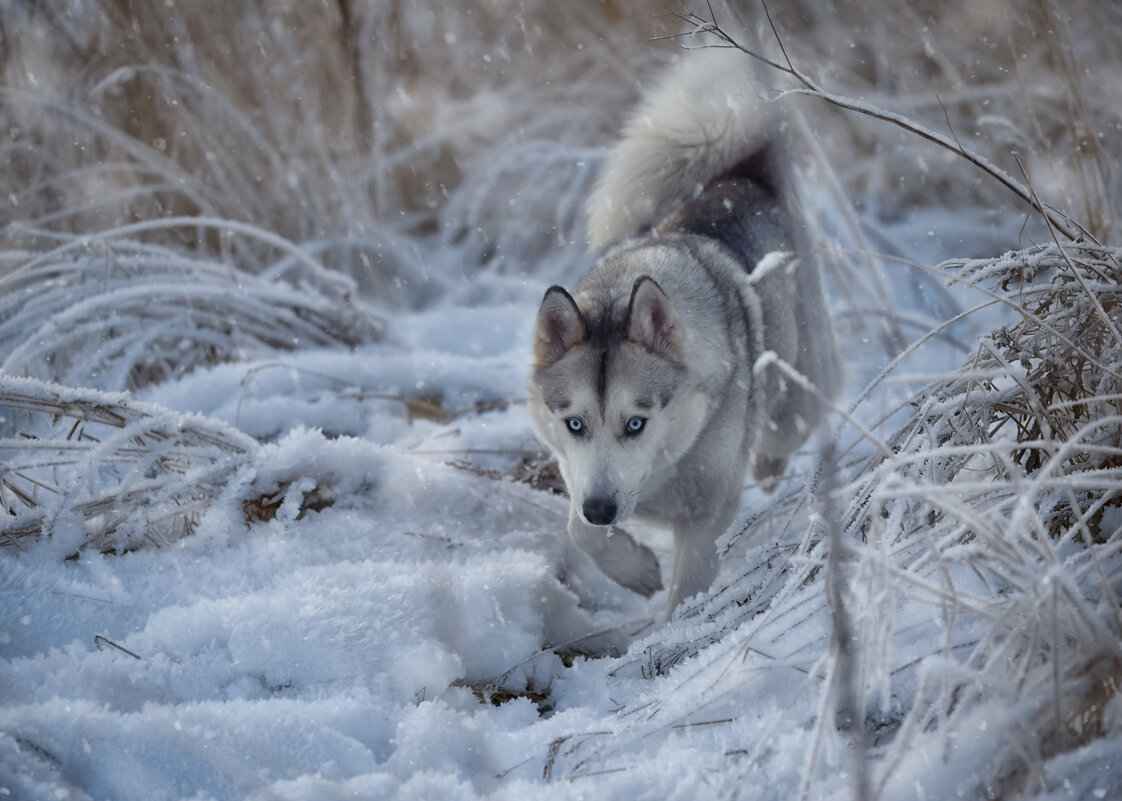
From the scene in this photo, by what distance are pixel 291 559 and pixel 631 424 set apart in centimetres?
114

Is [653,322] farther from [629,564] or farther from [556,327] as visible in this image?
[629,564]

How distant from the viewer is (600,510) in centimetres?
247

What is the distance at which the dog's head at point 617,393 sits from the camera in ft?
8.48

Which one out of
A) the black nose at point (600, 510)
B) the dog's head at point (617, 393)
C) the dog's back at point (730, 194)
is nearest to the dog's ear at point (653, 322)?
the dog's head at point (617, 393)

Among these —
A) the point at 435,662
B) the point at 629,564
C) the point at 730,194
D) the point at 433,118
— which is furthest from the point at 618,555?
the point at 433,118

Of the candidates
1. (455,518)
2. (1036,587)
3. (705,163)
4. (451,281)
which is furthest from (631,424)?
(451,281)

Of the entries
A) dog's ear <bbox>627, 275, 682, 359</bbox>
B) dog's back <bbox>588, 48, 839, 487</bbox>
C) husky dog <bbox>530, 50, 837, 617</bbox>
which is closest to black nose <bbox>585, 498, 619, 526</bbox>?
husky dog <bbox>530, 50, 837, 617</bbox>

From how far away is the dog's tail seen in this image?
12.4ft

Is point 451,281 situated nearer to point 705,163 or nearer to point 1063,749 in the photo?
point 705,163

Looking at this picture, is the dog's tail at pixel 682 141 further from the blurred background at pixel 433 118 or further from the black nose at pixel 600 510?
the black nose at pixel 600 510

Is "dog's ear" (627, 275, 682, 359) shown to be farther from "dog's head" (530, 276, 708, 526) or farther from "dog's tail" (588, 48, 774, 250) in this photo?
"dog's tail" (588, 48, 774, 250)

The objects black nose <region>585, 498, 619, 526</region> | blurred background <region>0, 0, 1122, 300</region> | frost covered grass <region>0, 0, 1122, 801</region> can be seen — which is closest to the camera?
frost covered grass <region>0, 0, 1122, 801</region>

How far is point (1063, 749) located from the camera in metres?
1.24

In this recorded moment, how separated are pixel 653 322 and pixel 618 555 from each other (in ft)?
2.66
